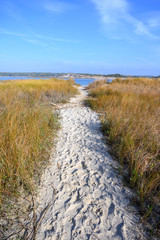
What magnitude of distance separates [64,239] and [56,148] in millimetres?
1818

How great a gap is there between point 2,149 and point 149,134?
268 cm

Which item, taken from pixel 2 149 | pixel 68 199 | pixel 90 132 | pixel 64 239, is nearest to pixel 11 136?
pixel 2 149

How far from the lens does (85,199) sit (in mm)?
1702

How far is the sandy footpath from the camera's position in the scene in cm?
135

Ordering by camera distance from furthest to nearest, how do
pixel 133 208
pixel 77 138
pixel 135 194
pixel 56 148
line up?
1. pixel 77 138
2. pixel 56 148
3. pixel 135 194
4. pixel 133 208

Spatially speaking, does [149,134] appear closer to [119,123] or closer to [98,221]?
[119,123]

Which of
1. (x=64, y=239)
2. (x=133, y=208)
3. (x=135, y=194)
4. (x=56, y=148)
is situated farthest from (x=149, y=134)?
(x=64, y=239)

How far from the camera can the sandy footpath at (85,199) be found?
135cm

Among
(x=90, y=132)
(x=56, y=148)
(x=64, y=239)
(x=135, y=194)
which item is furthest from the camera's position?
(x=90, y=132)

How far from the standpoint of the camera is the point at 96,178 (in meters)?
2.09

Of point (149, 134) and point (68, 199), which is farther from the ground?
point (149, 134)

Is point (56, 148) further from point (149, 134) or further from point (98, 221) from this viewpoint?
point (149, 134)

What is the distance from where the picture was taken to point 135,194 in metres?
1.80

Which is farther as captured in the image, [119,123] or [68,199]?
[119,123]
